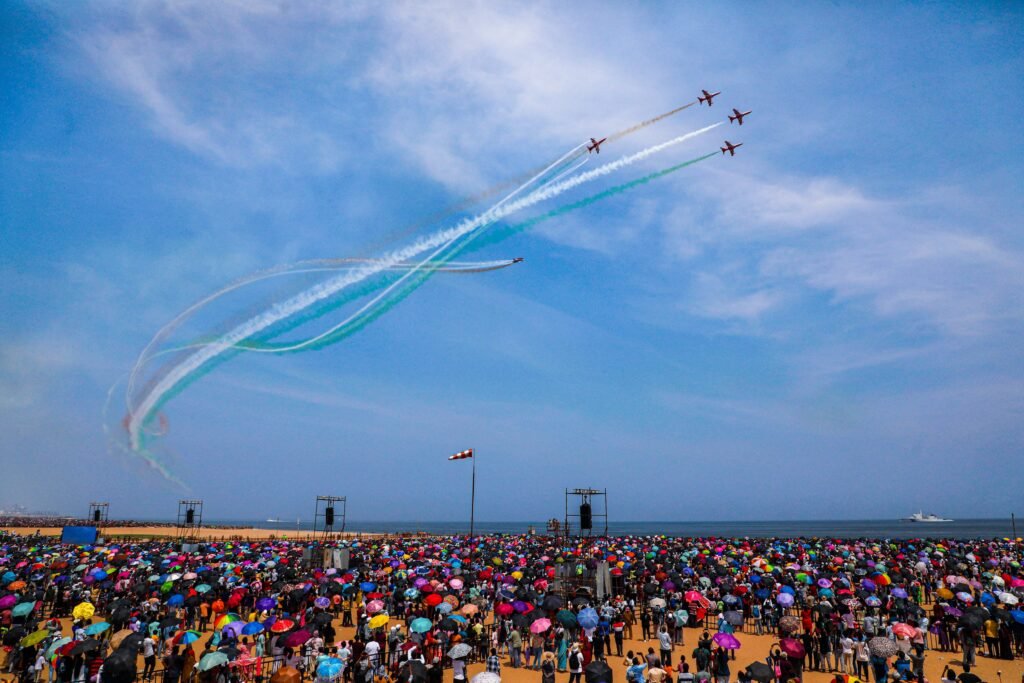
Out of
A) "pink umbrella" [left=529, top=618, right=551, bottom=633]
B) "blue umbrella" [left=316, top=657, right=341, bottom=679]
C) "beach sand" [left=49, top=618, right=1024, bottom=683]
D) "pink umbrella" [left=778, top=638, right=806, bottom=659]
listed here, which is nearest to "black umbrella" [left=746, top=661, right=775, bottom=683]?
"pink umbrella" [left=778, top=638, right=806, bottom=659]

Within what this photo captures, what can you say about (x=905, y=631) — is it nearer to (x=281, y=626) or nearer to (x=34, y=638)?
(x=281, y=626)

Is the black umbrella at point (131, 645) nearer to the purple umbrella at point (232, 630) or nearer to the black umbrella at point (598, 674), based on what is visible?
the purple umbrella at point (232, 630)

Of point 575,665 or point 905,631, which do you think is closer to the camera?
point 575,665

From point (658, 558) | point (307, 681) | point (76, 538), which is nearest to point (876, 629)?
point (307, 681)

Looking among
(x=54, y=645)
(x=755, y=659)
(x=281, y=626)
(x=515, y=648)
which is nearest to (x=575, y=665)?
(x=515, y=648)

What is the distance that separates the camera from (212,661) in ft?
46.1

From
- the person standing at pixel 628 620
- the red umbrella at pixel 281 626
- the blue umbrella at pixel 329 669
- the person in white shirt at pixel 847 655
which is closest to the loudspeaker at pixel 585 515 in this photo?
the person standing at pixel 628 620

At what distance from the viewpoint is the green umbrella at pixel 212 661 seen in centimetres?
1398

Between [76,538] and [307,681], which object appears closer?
[307,681]

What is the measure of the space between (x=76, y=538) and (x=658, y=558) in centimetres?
4708

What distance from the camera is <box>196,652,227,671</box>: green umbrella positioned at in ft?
45.9

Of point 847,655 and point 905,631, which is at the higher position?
point 905,631

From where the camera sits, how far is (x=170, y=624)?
63.2 feet

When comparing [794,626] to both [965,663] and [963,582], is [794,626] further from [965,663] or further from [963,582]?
[963,582]
